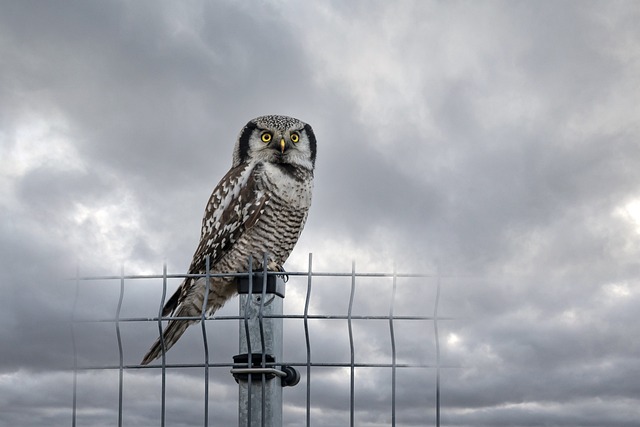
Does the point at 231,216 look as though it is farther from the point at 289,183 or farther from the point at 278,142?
the point at 278,142

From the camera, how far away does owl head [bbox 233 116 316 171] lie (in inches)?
254

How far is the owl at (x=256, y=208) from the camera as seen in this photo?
20.4 ft

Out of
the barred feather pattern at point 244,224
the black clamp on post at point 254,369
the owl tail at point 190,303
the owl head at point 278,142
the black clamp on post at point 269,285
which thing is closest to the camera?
the black clamp on post at point 254,369

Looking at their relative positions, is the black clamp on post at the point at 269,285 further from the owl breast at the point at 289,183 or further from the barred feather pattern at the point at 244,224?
the owl breast at the point at 289,183

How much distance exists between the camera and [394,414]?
124 inches

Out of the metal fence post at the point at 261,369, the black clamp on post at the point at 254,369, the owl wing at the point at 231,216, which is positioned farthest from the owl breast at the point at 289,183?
the black clamp on post at the point at 254,369

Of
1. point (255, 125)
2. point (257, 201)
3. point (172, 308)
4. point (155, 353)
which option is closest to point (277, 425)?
point (155, 353)

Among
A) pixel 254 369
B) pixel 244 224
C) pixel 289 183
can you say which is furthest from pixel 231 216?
pixel 254 369

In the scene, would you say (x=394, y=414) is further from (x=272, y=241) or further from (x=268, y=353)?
(x=272, y=241)

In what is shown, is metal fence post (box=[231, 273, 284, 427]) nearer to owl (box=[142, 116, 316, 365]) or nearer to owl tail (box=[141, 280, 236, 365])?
owl tail (box=[141, 280, 236, 365])

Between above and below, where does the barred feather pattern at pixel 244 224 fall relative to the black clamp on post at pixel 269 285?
above

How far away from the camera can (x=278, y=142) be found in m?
6.41

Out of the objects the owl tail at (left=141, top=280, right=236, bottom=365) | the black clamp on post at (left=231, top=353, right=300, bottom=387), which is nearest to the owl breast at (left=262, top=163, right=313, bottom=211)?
the owl tail at (left=141, top=280, right=236, bottom=365)

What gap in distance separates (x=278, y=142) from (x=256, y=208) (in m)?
0.66
